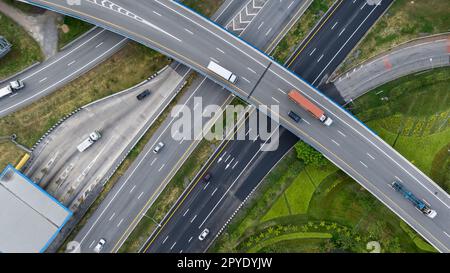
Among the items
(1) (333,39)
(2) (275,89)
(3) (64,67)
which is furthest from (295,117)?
(3) (64,67)

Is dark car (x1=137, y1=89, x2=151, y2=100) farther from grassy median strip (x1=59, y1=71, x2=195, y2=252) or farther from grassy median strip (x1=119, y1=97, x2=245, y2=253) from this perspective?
grassy median strip (x1=119, y1=97, x2=245, y2=253)

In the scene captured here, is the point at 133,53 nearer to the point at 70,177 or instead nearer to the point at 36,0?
the point at 36,0

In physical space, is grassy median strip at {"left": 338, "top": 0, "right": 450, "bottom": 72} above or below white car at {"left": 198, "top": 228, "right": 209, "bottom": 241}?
above

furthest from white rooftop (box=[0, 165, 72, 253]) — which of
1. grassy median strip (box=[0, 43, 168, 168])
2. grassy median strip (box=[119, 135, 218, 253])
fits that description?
grassy median strip (box=[119, 135, 218, 253])

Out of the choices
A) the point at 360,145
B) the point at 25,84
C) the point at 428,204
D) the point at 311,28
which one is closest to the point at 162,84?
the point at 25,84

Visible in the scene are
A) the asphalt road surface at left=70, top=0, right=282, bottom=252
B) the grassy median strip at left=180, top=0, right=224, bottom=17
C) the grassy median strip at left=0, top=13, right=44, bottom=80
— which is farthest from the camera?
the grassy median strip at left=180, top=0, right=224, bottom=17

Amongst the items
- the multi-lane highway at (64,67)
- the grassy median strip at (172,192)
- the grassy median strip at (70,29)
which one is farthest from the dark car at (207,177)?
the grassy median strip at (70,29)

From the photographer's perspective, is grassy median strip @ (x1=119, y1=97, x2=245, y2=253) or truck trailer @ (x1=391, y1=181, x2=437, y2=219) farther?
grassy median strip @ (x1=119, y1=97, x2=245, y2=253)
